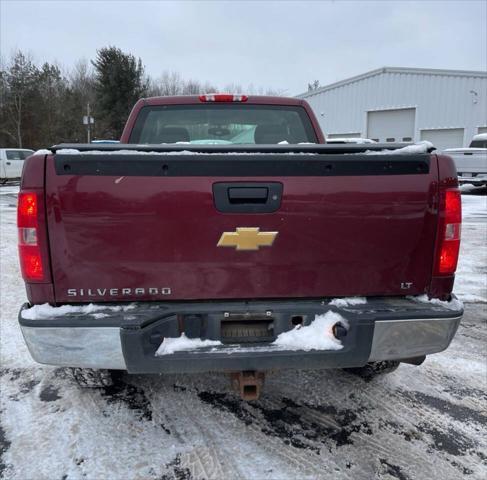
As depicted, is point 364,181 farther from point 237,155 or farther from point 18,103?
Answer: point 18,103

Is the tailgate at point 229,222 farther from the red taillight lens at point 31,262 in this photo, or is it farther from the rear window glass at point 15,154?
the rear window glass at point 15,154

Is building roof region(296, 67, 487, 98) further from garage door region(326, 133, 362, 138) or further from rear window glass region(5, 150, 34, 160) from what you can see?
rear window glass region(5, 150, 34, 160)

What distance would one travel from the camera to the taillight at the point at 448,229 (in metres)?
2.17

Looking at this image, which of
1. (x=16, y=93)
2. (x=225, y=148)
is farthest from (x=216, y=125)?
(x=16, y=93)

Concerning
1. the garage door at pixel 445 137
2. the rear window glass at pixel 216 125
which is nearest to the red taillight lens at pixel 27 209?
the rear window glass at pixel 216 125

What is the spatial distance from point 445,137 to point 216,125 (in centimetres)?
2274

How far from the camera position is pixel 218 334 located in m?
2.14

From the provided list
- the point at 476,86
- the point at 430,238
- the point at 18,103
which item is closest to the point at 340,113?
the point at 476,86

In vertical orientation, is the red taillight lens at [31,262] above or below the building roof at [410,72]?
below

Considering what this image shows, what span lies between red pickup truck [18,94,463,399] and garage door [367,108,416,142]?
24.0 m

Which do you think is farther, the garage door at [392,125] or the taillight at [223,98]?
the garage door at [392,125]

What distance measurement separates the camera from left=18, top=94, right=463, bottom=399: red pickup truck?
205 cm

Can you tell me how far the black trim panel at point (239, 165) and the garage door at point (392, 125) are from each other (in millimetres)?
23917

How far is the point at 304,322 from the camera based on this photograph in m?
2.17
